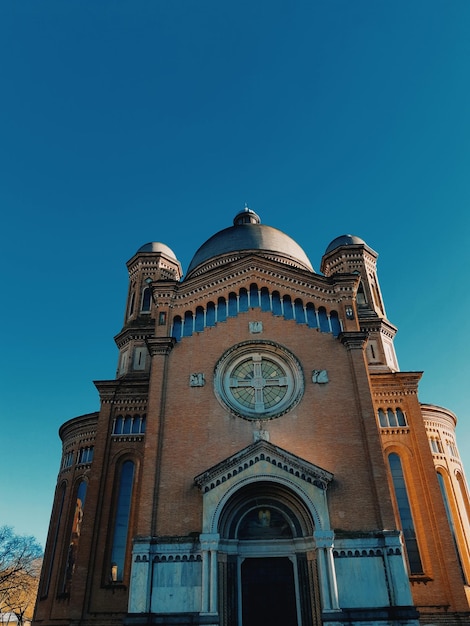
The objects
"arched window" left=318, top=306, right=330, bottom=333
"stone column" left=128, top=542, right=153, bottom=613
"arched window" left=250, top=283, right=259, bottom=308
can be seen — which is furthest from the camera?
"arched window" left=250, top=283, right=259, bottom=308

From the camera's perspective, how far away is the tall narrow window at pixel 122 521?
70.1 feet

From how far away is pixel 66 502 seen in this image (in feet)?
81.6

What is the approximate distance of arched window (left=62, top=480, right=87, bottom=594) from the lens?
74.3 ft

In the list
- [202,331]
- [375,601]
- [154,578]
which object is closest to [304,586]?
[375,601]

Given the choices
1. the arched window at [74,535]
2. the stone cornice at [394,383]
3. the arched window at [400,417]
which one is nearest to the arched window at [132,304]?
the arched window at [74,535]

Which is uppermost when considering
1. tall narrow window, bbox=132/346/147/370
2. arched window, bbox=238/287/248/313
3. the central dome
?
the central dome

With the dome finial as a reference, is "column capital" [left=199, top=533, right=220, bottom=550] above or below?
below

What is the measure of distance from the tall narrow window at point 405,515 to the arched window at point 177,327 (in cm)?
1183

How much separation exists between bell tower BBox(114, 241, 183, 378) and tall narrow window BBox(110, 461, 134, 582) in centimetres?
655

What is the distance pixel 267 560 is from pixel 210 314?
10.7 meters

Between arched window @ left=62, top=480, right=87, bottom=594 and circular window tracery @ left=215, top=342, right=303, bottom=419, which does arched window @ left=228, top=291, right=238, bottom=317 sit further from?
arched window @ left=62, top=480, right=87, bottom=594

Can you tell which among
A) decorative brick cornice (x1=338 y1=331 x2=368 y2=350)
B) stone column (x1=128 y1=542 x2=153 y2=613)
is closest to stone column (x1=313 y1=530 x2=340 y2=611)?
stone column (x1=128 y1=542 x2=153 y2=613)

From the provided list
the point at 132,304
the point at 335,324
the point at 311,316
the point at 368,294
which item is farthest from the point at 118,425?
the point at 368,294

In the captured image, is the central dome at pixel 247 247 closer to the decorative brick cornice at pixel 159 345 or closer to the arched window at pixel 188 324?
the arched window at pixel 188 324
